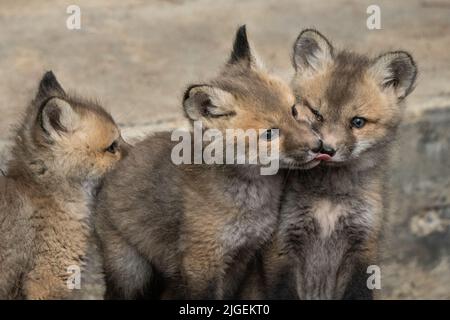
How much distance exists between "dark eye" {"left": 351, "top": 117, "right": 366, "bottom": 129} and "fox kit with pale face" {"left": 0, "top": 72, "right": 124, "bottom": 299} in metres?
1.52

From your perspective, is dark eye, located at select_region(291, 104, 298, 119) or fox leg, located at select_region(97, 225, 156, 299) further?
fox leg, located at select_region(97, 225, 156, 299)

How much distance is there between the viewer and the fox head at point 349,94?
6711 millimetres

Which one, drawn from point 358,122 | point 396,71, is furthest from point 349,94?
point 396,71

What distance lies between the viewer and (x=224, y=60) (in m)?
10.5

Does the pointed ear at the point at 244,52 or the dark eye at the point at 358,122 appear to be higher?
the pointed ear at the point at 244,52

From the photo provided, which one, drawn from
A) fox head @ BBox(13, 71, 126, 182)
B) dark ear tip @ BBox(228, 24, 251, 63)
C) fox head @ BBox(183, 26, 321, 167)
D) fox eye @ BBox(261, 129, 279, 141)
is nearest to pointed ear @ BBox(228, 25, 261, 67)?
dark ear tip @ BBox(228, 24, 251, 63)

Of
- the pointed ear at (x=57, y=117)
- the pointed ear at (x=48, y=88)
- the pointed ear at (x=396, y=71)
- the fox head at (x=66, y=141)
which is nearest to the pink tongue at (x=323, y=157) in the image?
the pointed ear at (x=396, y=71)

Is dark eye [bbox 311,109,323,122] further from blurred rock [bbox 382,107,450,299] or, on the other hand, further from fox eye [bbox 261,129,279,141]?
blurred rock [bbox 382,107,450,299]

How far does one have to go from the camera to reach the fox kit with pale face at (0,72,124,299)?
6.47 meters

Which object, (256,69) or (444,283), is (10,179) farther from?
(444,283)

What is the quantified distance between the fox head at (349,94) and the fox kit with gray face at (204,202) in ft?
0.79

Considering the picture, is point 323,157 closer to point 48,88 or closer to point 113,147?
point 113,147

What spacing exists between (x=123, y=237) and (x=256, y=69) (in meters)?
1.38

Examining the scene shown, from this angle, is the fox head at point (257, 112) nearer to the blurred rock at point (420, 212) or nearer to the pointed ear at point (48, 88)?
the pointed ear at point (48, 88)
